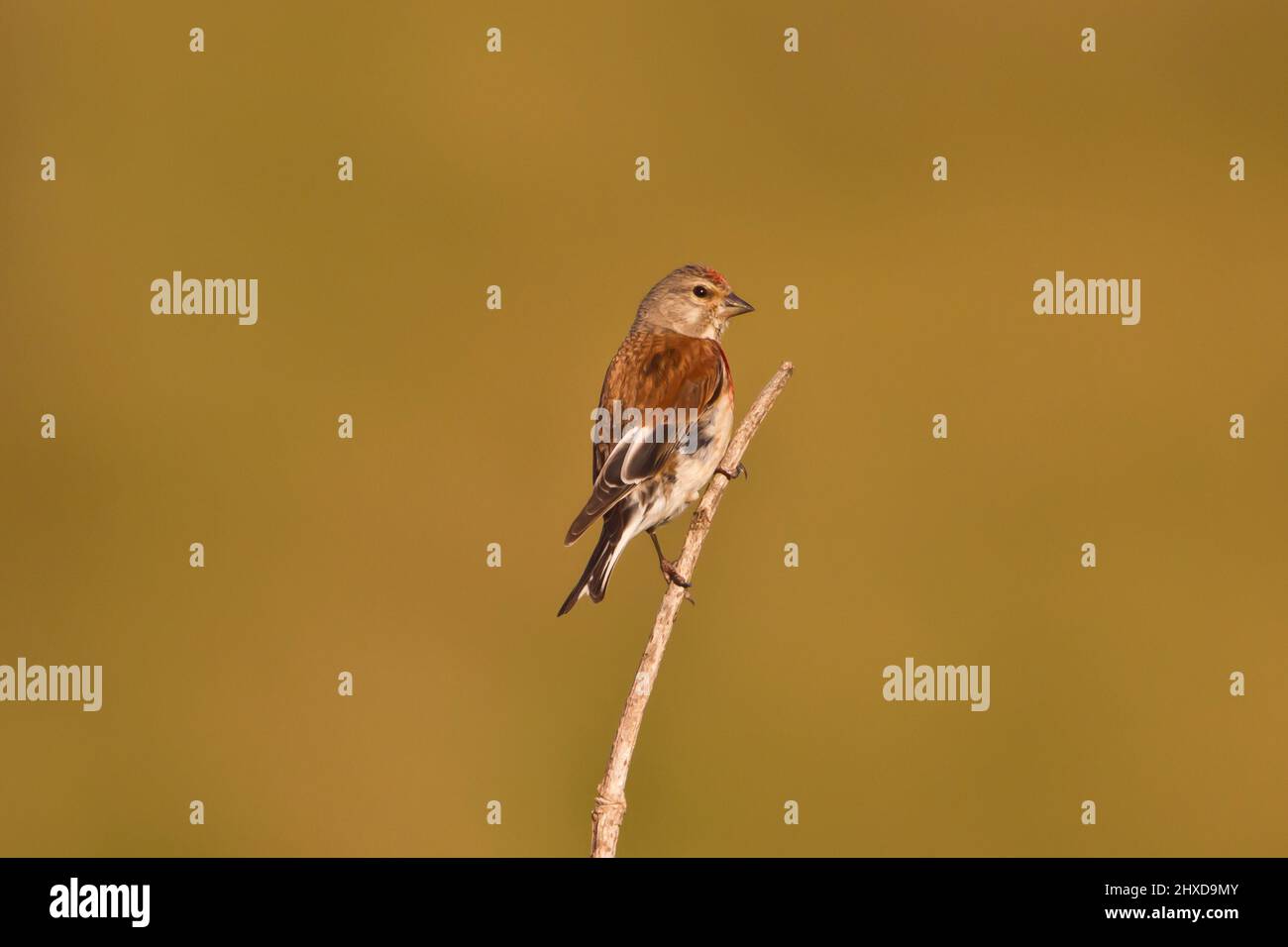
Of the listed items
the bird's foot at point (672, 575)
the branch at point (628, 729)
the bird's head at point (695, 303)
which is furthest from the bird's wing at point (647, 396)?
the branch at point (628, 729)

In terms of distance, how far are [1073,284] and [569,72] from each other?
6.10m

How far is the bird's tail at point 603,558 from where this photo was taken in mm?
5070

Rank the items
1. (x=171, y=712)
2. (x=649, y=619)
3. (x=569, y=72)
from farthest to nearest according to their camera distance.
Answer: (x=569, y=72) → (x=171, y=712) → (x=649, y=619)

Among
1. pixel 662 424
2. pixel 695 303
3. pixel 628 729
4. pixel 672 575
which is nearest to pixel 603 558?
pixel 672 575

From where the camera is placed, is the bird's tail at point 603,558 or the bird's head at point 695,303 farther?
the bird's head at point 695,303

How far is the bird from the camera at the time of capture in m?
5.53

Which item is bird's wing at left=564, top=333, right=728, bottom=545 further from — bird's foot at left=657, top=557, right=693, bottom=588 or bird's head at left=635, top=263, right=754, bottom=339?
bird's foot at left=657, top=557, right=693, bottom=588

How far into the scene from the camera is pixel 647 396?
599cm

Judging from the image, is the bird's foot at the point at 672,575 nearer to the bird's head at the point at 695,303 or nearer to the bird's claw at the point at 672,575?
the bird's claw at the point at 672,575

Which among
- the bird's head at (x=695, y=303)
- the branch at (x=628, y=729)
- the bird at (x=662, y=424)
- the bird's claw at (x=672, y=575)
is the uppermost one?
the bird's head at (x=695, y=303)

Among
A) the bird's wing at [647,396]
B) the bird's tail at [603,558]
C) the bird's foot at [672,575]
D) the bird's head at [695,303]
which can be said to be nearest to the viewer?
the bird's foot at [672,575]

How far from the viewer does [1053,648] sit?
1143cm

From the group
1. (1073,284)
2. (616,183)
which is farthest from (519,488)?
(1073,284)

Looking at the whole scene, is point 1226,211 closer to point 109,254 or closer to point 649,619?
point 649,619
